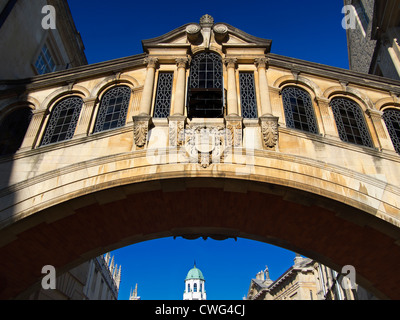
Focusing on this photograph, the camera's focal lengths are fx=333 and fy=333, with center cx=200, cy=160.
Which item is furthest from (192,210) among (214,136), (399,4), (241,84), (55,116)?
(399,4)

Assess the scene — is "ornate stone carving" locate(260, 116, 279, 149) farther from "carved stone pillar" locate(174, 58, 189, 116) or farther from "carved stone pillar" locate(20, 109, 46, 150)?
"carved stone pillar" locate(20, 109, 46, 150)

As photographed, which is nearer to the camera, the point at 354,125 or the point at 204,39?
the point at 354,125

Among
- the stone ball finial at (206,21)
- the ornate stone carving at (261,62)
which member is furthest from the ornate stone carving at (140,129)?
the stone ball finial at (206,21)

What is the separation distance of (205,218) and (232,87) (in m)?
4.59

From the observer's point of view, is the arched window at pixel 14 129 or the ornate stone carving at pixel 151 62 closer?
the arched window at pixel 14 129

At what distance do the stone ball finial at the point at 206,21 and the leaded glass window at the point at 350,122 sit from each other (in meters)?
5.59

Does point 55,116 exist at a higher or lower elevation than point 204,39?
lower

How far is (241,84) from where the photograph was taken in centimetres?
1181

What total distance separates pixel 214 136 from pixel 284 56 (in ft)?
15.2

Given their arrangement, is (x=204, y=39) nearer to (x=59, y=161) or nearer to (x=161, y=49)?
(x=161, y=49)

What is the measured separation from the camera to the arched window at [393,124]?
35.8 ft

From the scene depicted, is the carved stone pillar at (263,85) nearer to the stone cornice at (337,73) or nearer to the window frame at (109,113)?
the stone cornice at (337,73)
